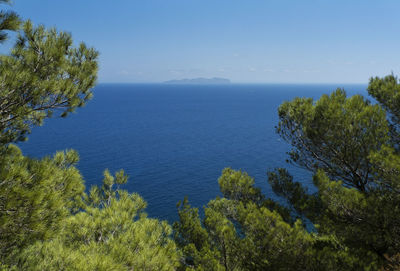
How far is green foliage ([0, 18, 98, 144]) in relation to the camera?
4.71m

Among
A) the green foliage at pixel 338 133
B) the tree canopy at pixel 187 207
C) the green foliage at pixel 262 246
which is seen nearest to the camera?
the tree canopy at pixel 187 207

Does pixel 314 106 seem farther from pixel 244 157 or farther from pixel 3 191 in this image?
pixel 244 157

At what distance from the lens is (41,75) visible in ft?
17.3

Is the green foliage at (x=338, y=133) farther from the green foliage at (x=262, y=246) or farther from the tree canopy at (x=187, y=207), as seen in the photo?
the green foliage at (x=262, y=246)

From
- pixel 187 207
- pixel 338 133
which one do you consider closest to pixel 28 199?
pixel 187 207

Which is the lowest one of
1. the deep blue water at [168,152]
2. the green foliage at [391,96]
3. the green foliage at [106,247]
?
the deep blue water at [168,152]

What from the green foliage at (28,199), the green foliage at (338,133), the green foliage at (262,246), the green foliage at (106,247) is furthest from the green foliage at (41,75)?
the green foliage at (338,133)

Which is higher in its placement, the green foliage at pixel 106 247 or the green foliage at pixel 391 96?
the green foliage at pixel 391 96

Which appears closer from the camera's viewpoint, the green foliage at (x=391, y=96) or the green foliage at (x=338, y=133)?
the green foliage at (x=338, y=133)

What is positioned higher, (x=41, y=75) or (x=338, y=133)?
(x=41, y=75)

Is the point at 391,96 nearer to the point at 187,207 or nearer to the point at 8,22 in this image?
the point at 187,207

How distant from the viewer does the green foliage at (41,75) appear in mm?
4715

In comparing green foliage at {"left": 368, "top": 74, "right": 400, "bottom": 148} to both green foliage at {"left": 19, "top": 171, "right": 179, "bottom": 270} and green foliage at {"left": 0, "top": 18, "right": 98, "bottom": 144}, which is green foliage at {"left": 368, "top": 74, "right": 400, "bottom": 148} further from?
green foliage at {"left": 0, "top": 18, "right": 98, "bottom": 144}

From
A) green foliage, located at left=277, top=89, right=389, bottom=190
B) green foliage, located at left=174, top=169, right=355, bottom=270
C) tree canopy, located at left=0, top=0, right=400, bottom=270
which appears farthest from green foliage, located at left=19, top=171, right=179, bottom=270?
green foliage, located at left=277, top=89, right=389, bottom=190
